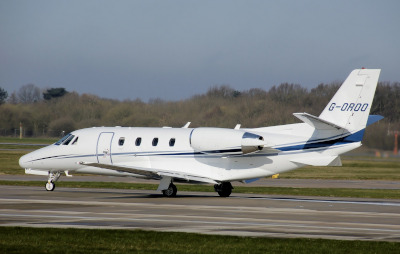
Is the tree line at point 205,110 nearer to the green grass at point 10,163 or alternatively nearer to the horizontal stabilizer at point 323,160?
the green grass at point 10,163

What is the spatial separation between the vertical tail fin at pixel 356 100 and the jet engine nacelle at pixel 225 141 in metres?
3.58

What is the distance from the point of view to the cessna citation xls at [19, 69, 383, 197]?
30.8 m

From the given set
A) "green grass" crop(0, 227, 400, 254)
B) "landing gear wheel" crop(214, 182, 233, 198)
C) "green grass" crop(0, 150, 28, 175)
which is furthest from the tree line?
"green grass" crop(0, 227, 400, 254)

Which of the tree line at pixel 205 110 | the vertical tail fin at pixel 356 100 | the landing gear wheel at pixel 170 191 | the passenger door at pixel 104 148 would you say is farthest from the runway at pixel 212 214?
the tree line at pixel 205 110

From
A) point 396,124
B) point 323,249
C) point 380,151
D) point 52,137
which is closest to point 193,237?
point 323,249

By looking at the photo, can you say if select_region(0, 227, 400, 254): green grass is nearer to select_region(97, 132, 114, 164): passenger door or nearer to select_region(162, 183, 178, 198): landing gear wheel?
select_region(162, 183, 178, 198): landing gear wheel

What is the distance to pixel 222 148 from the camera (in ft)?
106

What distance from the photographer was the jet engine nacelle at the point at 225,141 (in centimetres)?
3169

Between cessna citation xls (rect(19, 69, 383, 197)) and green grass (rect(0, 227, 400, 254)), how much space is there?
11.3m

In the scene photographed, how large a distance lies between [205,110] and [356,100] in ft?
91.4

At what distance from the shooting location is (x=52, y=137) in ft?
222

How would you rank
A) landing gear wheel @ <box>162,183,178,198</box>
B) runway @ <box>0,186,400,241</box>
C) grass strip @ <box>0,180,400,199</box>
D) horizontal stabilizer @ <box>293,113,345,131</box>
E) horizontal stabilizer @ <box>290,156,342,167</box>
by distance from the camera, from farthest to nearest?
grass strip @ <box>0,180,400,199</box> < landing gear wheel @ <box>162,183,178,198</box> < horizontal stabilizer @ <box>290,156,342,167</box> < horizontal stabilizer @ <box>293,113,345,131</box> < runway @ <box>0,186,400,241</box>

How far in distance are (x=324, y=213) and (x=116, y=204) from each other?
8.28 metres

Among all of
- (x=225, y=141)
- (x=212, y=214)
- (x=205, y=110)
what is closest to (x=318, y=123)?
(x=225, y=141)
